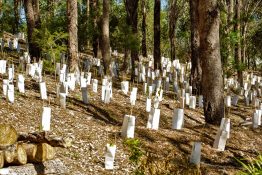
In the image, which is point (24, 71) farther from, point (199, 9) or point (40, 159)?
point (40, 159)

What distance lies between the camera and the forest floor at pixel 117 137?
6.31 meters

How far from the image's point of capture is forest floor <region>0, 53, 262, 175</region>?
6.31 metres

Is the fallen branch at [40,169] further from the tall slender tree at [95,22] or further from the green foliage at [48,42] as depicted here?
the tall slender tree at [95,22]

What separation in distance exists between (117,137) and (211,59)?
3428 millimetres

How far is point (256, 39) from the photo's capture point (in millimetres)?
40000

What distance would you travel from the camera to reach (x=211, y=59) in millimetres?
9461

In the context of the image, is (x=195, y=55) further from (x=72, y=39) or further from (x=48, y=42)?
(x=48, y=42)

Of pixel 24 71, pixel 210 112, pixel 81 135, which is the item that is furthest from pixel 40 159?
pixel 24 71

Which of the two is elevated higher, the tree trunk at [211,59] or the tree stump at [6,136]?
the tree trunk at [211,59]

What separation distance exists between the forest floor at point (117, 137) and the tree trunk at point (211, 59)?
57 cm

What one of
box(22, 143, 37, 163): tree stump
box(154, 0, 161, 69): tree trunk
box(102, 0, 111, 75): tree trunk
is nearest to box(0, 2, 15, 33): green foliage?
box(154, 0, 161, 69): tree trunk

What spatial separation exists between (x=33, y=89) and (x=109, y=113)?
7.18 ft

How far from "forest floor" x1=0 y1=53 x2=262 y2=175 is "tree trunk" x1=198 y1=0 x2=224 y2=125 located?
0.57m

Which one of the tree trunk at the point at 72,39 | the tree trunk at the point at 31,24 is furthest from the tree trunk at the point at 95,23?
the tree trunk at the point at 72,39
